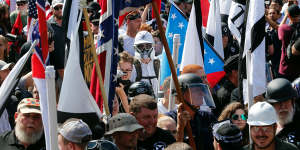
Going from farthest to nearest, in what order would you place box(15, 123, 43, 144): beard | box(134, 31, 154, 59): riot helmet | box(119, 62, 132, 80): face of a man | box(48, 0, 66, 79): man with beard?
box(134, 31, 154, 59): riot helmet → box(119, 62, 132, 80): face of a man → box(48, 0, 66, 79): man with beard → box(15, 123, 43, 144): beard

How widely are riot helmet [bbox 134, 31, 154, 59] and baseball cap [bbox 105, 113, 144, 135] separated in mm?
4007

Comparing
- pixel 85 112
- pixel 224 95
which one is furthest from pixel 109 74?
pixel 224 95

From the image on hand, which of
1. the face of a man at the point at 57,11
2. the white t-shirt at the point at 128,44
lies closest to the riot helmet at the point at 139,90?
the white t-shirt at the point at 128,44

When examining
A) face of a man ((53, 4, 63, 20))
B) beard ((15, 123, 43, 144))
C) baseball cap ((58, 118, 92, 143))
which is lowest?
beard ((15, 123, 43, 144))

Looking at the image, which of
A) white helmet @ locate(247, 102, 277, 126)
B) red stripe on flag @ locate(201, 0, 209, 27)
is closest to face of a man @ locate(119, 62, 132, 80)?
red stripe on flag @ locate(201, 0, 209, 27)

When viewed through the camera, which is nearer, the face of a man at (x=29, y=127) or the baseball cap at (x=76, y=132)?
the baseball cap at (x=76, y=132)

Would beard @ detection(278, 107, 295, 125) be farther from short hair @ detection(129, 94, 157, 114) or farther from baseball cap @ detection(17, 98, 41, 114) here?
baseball cap @ detection(17, 98, 41, 114)

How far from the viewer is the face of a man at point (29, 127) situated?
742cm

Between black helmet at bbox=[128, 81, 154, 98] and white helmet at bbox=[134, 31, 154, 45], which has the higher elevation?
white helmet at bbox=[134, 31, 154, 45]

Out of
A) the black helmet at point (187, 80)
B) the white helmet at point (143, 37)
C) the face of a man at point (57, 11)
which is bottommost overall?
the black helmet at point (187, 80)

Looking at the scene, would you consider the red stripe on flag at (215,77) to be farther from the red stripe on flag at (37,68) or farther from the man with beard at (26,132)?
the man with beard at (26,132)

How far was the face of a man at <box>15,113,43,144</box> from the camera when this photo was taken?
7.42 m

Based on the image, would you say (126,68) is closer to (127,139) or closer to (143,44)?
(143,44)

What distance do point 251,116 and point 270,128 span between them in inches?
8.9
